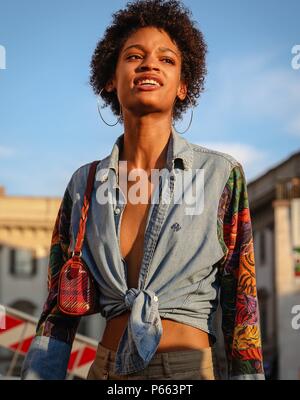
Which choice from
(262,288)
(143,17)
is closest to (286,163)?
(262,288)

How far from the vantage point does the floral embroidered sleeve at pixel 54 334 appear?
3.00 m

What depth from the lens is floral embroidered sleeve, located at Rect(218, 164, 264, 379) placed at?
2816 mm

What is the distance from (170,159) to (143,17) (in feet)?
1.76

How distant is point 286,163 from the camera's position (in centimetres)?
4572

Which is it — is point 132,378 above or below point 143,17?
below

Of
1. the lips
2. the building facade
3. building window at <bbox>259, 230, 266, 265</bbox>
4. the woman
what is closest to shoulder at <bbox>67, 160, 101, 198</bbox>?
the woman

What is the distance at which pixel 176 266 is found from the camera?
2875 mm

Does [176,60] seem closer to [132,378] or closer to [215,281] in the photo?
[215,281]

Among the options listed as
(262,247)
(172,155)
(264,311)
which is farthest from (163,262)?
(264,311)

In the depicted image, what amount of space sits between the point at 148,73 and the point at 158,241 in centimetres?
54
